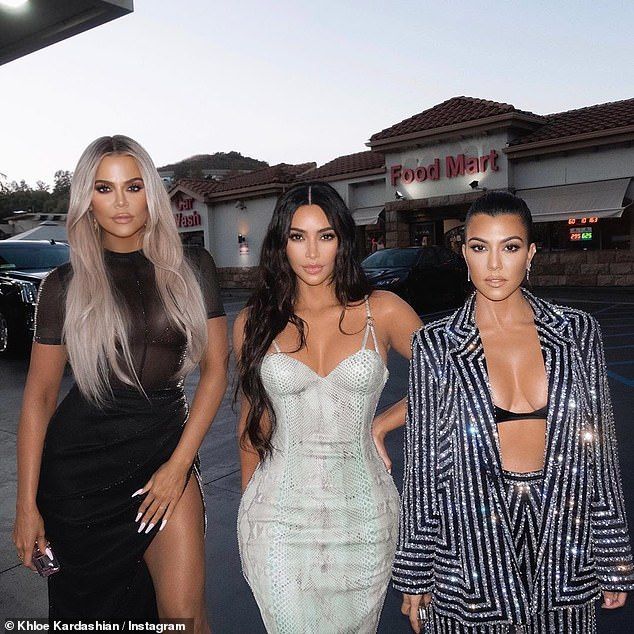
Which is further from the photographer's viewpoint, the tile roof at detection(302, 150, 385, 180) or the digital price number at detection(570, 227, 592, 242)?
the tile roof at detection(302, 150, 385, 180)

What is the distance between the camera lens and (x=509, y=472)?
170 cm

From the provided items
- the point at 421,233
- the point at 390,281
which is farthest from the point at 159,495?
the point at 421,233

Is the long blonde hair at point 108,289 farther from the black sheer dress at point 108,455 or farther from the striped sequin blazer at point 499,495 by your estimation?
the striped sequin blazer at point 499,495

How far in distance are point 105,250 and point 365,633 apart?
1557mm

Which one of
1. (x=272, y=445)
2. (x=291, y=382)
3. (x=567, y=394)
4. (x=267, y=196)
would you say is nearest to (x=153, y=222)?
(x=291, y=382)

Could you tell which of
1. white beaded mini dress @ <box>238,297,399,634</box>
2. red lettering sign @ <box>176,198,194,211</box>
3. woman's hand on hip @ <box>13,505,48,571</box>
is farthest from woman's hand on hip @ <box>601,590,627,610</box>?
red lettering sign @ <box>176,198,194,211</box>

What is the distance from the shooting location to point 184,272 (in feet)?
6.79

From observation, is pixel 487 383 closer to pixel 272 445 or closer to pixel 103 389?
pixel 272 445

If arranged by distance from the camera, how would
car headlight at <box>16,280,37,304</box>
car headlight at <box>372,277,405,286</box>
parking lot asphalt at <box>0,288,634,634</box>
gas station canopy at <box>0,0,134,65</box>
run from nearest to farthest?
parking lot asphalt at <box>0,288,634,634</box>, gas station canopy at <box>0,0,134,65</box>, car headlight at <box>16,280,37,304</box>, car headlight at <box>372,277,405,286</box>

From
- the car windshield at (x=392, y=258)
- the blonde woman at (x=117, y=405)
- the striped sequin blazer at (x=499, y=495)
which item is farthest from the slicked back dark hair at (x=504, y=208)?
the car windshield at (x=392, y=258)

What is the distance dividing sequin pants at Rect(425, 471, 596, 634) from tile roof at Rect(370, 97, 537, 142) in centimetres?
1809

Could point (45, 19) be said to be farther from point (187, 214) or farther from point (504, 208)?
point (187, 214)

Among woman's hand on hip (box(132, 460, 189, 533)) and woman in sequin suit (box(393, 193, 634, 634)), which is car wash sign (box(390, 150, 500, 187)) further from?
woman's hand on hip (box(132, 460, 189, 533))

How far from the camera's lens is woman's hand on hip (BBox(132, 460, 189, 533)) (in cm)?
200
